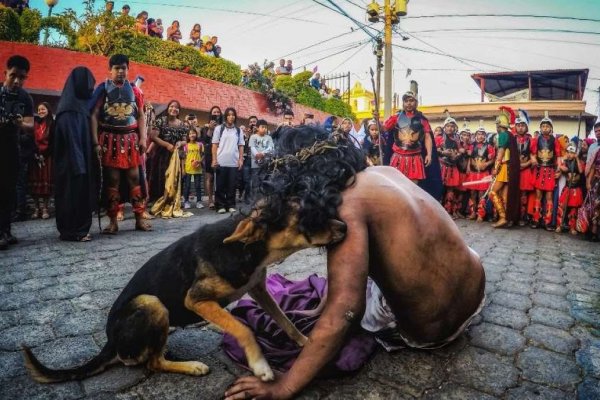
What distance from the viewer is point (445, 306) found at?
73.4 inches

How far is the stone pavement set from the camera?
177 cm

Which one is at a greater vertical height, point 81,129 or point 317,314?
point 81,129

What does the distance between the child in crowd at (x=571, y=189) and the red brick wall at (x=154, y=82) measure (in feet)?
32.9

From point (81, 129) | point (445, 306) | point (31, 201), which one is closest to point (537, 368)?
point (445, 306)

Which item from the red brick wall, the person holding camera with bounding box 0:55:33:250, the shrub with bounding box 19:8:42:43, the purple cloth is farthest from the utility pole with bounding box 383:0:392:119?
the purple cloth

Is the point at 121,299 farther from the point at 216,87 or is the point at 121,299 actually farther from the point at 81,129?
the point at 216,87

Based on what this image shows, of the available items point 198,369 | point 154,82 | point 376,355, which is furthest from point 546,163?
point 154,82

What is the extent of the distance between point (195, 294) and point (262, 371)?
18.8 inches

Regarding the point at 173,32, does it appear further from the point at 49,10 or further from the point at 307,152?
the point at 307,152

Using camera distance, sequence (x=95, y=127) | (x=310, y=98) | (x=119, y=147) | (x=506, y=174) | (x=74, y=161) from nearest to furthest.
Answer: (x=74, y=161) < (x=95, y=127) < (x=119, y=147) < (x=506, y=174) < (x=310, y=98)

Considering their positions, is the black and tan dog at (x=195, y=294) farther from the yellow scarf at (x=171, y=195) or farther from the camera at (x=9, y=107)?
the yellow scarf at (x=171, y=195)

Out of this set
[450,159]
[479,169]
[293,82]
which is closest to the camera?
[479,169]

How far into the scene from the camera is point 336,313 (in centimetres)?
148

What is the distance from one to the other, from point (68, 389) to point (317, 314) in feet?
4.56
